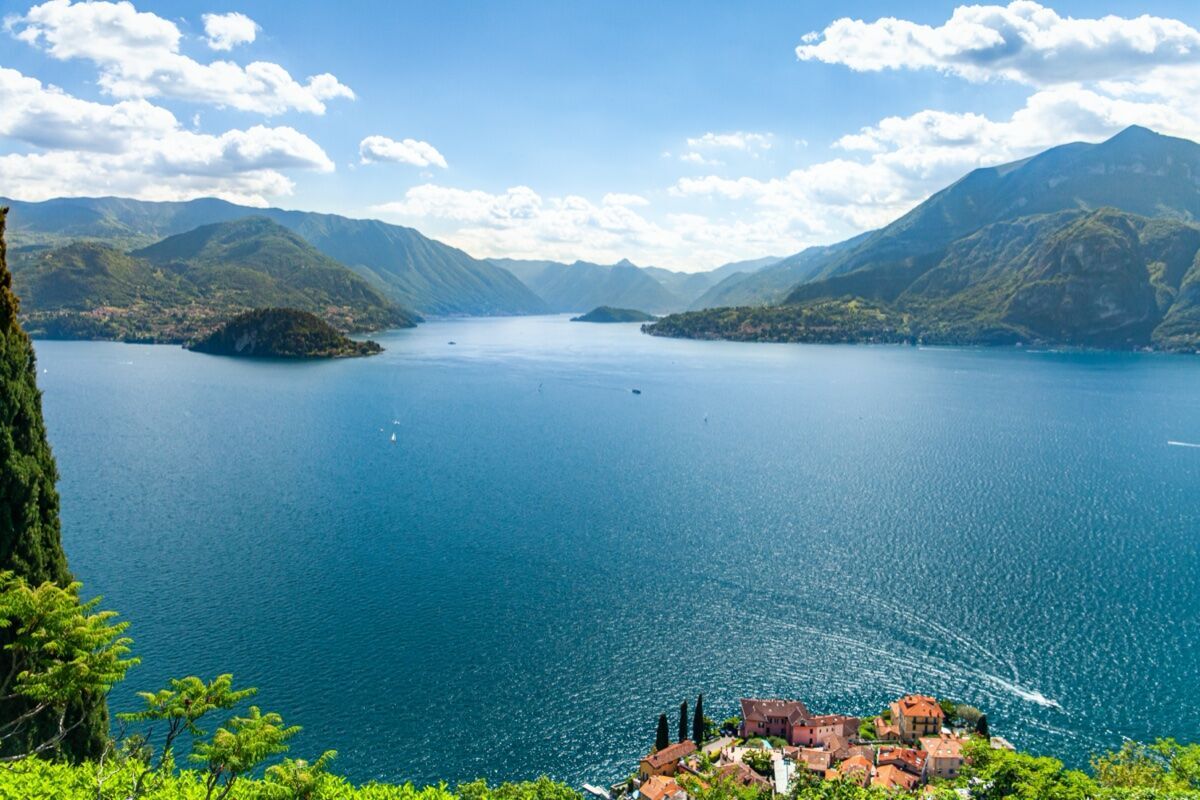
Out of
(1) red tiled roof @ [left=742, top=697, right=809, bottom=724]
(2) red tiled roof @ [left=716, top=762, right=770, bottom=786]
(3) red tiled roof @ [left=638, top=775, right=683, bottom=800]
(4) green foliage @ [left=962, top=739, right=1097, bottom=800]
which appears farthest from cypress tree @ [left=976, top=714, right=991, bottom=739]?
(3) red tiled roof @ [left=638, top=775, right=683, bottom=800]

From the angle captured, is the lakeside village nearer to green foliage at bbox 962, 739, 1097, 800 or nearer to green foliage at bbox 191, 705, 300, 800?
green foliage at bbox 962, 739, 1097, 800

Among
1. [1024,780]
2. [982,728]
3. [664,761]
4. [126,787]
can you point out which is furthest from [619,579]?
[126,787]

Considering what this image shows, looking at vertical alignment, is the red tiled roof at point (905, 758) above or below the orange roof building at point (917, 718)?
below

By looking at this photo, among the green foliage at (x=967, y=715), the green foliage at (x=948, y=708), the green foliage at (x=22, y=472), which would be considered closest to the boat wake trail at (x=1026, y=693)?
the green foliage at (x=948, y=708)

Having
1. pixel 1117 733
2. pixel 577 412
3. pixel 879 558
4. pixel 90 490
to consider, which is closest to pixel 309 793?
pixel 1117 733

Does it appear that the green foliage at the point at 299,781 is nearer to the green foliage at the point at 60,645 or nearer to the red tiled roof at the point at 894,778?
the green foliage at the point at 60,645

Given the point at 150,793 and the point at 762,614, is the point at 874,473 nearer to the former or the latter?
the point at 762,614

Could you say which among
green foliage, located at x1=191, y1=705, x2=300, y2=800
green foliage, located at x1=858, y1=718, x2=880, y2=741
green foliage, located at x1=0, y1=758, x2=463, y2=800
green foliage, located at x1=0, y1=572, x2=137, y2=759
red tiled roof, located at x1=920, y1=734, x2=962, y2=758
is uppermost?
green foliage, located at x1=0, y1=572, x2=137, y2=759
